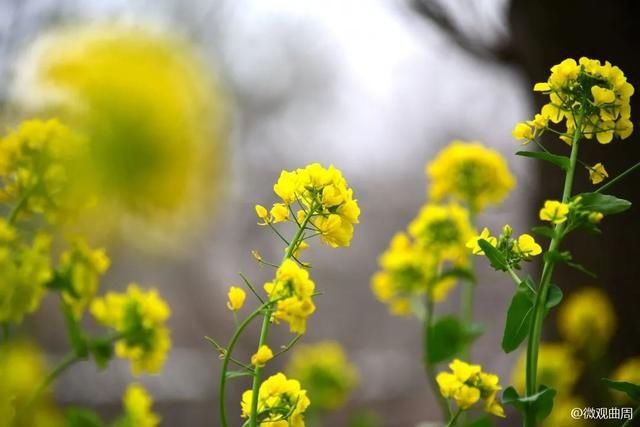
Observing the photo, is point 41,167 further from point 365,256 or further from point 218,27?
point 365,256

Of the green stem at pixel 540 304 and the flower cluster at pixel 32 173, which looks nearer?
the green stem at pixel 540 304

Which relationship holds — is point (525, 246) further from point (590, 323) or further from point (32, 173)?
point (590, 323)

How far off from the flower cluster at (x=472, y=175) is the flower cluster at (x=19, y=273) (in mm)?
512

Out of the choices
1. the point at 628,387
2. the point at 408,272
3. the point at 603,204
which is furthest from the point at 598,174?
the point at 408,272

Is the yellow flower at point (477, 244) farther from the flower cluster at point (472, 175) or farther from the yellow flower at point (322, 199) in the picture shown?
the flower cluster at point (472, 175)

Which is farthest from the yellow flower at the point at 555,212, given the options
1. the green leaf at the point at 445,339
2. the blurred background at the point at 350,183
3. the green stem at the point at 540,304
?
the blurred background at the point at 350,183

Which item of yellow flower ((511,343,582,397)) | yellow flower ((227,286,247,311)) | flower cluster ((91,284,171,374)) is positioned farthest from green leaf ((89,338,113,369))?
yellow flower ((511,343,582,397))

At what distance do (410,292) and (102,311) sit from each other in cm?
42

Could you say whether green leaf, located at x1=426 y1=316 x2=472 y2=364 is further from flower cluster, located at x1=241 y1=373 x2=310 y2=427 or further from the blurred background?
the blurred background

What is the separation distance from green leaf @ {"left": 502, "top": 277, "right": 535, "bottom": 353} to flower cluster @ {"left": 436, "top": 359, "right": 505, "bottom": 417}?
0.11 feet

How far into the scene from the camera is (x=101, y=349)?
2.54 feet

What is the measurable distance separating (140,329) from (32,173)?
0.19m

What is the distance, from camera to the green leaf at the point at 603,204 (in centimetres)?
58

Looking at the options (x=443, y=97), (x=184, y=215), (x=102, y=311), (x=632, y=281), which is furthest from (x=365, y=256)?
(x=184, y=215)
